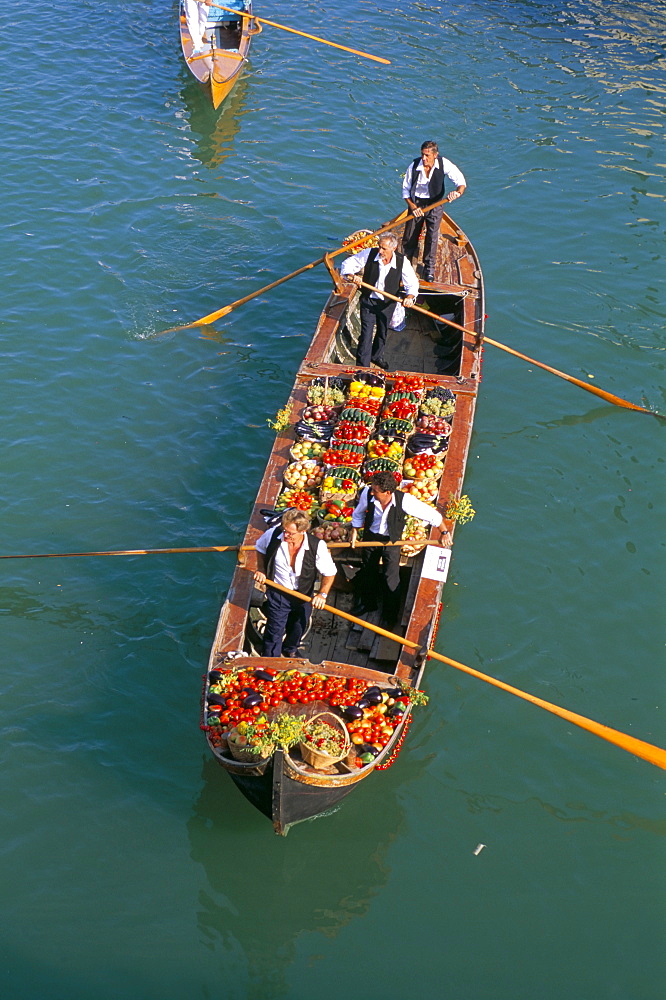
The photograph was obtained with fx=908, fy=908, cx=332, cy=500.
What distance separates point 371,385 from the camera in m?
13.5

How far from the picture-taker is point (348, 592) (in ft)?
39.2

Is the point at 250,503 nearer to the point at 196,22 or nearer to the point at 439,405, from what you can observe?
the point at 439,405

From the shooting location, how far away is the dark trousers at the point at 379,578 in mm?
10922

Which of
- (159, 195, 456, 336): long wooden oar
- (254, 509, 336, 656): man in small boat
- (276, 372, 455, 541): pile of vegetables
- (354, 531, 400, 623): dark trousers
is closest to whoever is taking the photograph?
(254, 509, 336, 656): man in small boat

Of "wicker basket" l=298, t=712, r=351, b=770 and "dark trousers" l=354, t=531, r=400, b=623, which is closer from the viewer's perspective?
"wicker basket" l=298, t=712, r=351, b=770

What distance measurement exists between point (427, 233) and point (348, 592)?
775 centimetres

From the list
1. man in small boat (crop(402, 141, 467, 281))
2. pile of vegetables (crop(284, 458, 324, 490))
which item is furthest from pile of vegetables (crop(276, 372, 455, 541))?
man in small boat (crop(402, 141, 467, 281))

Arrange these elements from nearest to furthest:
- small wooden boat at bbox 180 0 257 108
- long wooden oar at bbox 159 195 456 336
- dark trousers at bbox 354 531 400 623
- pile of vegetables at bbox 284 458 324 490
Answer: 1. dark trousers at bbox 354 531 400 623
2. pile of vegetables at bbox 284 458 324 490
3. long wooden oar at bbox 159 195 456 336
4. small wooden boat at bbox 180 0 257 108

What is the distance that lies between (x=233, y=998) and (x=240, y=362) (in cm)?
1074

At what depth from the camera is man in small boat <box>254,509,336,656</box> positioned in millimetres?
9789

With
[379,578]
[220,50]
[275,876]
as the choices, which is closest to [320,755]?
[275,876]

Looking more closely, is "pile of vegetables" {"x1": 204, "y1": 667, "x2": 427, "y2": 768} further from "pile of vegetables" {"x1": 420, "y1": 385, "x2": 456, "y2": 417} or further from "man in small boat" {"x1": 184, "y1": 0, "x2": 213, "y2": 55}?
"man in small boat" {"x1": 184, "y1": 0, "x2": 213, "y2": 55}

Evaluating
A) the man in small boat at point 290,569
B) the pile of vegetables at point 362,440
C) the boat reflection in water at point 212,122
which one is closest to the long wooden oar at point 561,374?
the pile of vegetables at point 362,440

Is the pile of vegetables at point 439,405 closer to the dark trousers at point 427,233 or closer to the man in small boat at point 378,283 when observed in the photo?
the man in small boat at point 378,283
